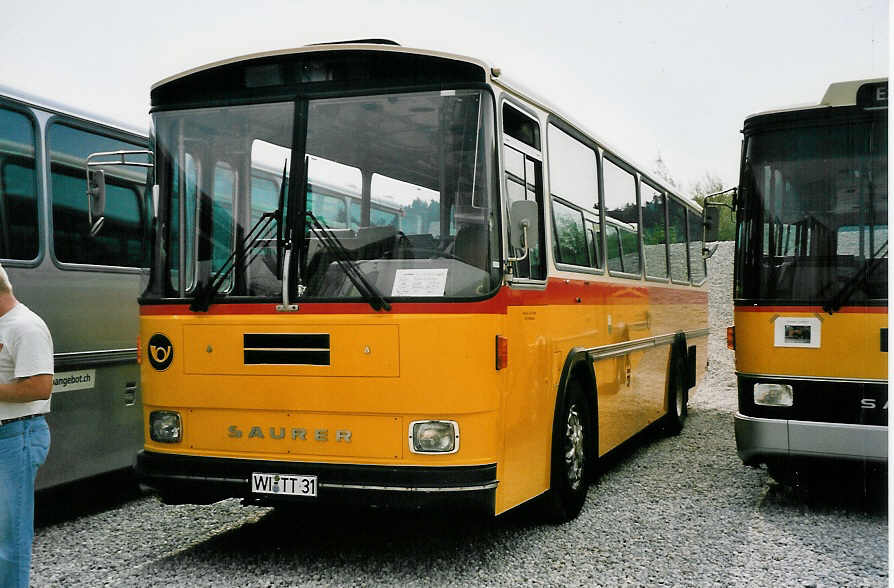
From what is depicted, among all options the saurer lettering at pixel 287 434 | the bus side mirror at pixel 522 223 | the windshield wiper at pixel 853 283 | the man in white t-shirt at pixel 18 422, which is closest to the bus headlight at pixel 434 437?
the saurer lettering at pixel 287 434

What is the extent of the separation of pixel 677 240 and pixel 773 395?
500 cm

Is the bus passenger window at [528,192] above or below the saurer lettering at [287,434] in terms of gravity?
above

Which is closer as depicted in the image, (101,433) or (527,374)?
(527,374)

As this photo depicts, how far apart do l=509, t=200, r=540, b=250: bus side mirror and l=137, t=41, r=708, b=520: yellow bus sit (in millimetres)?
12

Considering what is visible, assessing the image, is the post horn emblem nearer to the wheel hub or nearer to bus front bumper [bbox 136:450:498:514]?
bus front bumper [bbox 136:450:498:514]

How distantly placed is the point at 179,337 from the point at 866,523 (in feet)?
16.2

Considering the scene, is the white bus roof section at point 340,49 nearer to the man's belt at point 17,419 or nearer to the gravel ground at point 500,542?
the man's belt at point 17,419

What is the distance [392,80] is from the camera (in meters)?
5.52

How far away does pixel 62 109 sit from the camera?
7160 millimetres

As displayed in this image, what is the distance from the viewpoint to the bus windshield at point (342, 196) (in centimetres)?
541

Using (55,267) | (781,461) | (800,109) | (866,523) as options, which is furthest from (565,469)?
(55,267)

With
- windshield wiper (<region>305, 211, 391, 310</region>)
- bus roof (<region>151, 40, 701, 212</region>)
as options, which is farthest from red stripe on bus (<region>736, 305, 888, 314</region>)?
windshield wiper (<region>305, 211, 391, 310</region>)

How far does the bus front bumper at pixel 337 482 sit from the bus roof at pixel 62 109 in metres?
2.64

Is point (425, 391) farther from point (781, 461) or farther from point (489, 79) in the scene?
point (781, 461)
